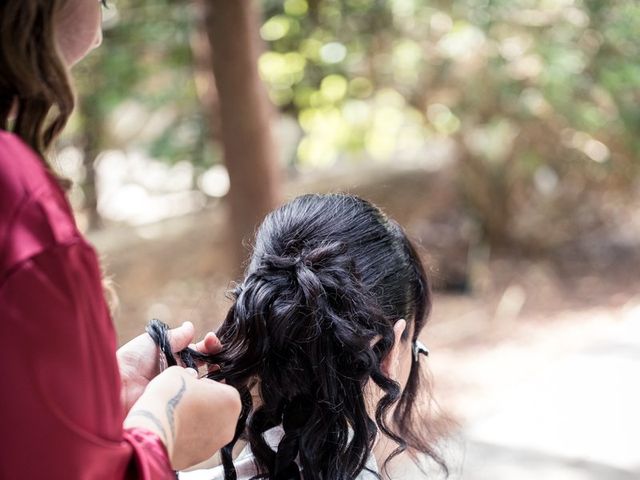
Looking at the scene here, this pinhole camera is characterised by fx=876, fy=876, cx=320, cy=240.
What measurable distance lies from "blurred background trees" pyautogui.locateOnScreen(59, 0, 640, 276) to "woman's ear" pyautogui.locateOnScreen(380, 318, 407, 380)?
11.4 feet

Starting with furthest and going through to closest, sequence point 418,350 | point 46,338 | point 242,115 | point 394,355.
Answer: point 242,115, point 418,350, point 394,355, point 46,338

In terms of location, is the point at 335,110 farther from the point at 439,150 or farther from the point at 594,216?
the point at 594,216

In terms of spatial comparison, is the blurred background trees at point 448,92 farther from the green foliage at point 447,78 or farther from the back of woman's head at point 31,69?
the back of woman's head at point 31,69

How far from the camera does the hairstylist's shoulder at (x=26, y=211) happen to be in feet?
2.63

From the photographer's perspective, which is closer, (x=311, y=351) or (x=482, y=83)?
(x=311, y=351)

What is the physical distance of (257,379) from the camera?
1.42 m

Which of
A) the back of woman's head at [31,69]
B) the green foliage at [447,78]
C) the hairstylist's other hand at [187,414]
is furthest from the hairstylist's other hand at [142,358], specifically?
the green foliage at [447,78]

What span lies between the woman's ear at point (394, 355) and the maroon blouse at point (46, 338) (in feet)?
2.10

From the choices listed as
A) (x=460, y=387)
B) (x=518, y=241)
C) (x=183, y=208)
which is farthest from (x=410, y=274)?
(x=183, y=208)

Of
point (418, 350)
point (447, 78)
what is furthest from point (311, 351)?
point (447, 78)

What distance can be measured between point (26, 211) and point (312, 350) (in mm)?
654

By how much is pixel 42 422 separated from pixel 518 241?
6.23 meters

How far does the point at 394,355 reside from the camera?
1469 millimetres

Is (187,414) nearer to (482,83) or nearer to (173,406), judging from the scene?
(173,406)
